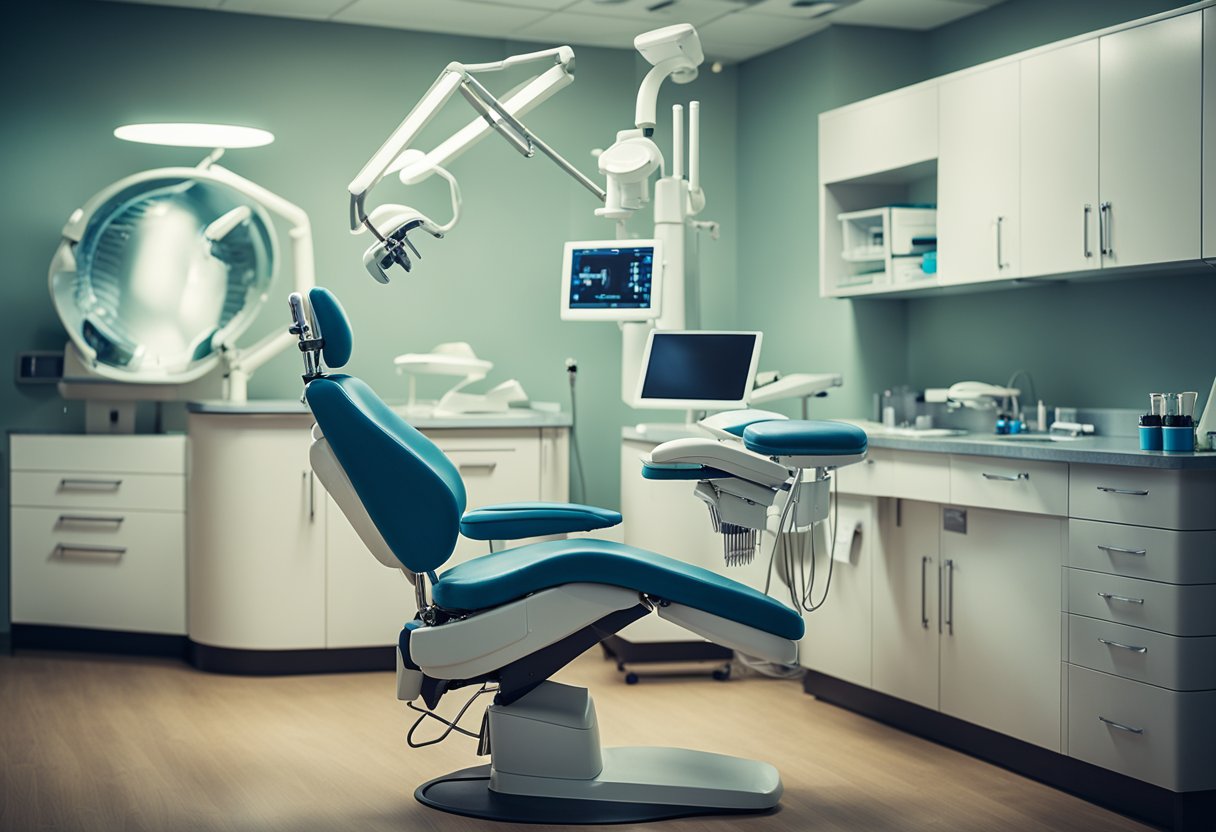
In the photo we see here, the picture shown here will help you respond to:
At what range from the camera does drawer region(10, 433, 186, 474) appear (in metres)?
4.55

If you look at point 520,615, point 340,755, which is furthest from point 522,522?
point 340,755

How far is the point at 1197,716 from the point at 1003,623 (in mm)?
564

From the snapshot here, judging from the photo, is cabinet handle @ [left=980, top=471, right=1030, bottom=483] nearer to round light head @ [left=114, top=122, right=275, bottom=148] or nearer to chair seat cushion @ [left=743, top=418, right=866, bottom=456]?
chair seat cushion @ [left=743, top=418, right=866, bottom=456]

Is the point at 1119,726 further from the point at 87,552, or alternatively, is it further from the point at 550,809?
the point at 87,552

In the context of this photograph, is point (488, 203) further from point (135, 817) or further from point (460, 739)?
point (135, 817)

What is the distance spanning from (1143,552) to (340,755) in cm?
208

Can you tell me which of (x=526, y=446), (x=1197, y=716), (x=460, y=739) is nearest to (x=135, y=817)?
(x=460, y=739)

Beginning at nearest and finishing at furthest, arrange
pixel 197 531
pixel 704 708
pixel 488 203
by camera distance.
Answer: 1. pixel 704 708
2. pixel 197 531
3. pixel 488 203

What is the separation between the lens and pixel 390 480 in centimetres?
275

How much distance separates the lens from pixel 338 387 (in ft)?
9.04

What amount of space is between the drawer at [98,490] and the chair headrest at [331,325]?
198 centimetres

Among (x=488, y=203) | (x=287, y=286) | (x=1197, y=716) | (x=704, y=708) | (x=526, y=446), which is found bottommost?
(x=704, y=708)

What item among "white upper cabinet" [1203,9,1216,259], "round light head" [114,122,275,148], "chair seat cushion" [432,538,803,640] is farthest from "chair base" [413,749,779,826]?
"round light head" [114,122,275,148]

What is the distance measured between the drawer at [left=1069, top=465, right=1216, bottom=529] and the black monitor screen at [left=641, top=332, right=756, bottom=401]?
1091 mm
